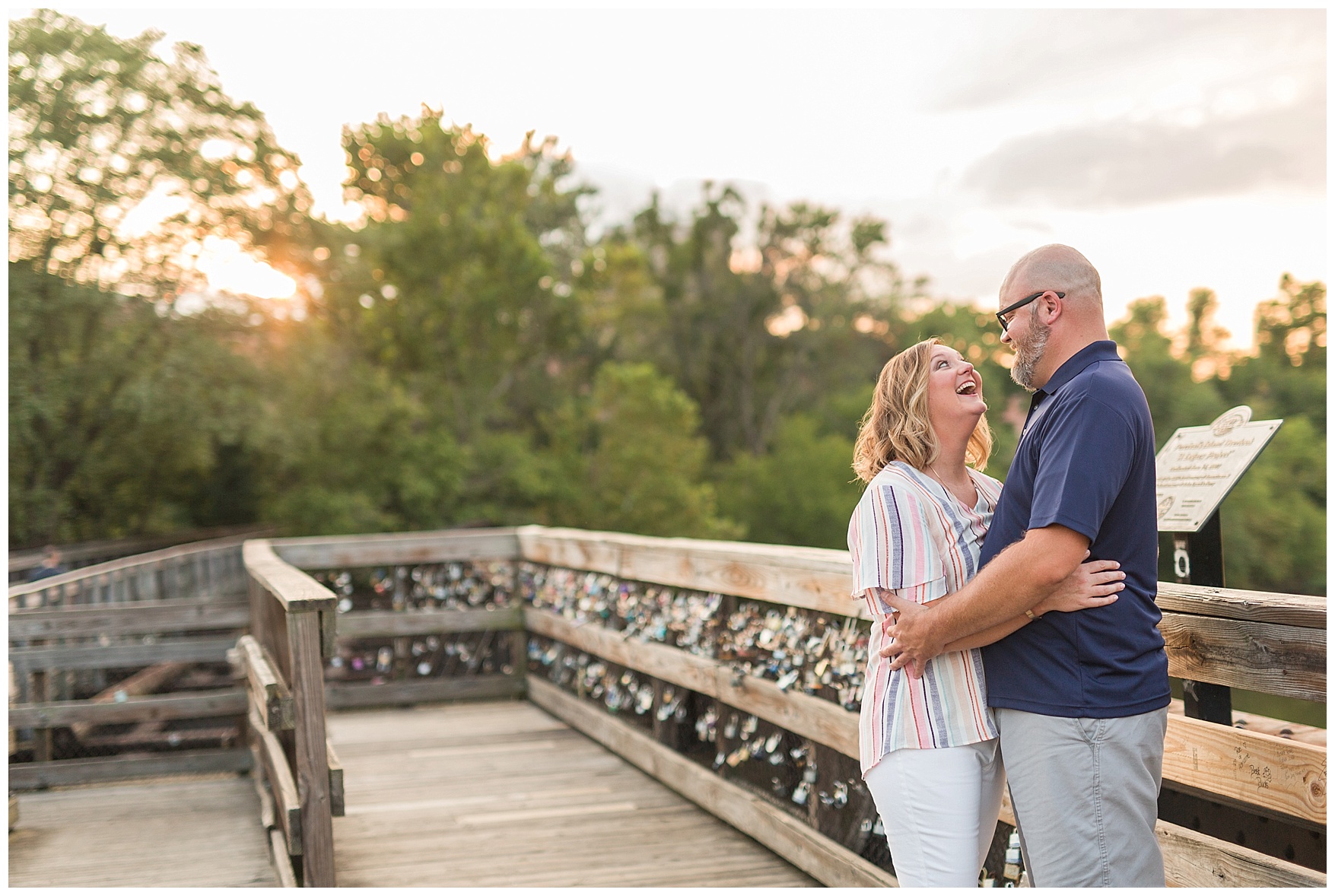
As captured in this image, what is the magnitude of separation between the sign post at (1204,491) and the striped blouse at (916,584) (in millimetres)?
594

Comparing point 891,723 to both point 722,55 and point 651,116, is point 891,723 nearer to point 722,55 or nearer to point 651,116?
point 722,55

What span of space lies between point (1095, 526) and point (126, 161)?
1975 cm

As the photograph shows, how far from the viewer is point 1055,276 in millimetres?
2018

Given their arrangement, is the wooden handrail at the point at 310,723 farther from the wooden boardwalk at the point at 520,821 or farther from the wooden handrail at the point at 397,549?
the wooden handrail at the point at 397,549

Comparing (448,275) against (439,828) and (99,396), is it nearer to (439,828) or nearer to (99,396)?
(99,396)


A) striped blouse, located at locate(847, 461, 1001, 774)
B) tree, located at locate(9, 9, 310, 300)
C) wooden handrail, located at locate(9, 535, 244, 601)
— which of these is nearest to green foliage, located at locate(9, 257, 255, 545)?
tree, located at locate(9, 9, 310, 300)

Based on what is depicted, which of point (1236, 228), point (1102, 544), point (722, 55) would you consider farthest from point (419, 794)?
point (1236, 228)

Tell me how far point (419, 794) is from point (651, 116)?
39.7 meters

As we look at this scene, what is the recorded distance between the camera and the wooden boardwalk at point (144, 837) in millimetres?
4133

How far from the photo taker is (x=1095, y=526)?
183 centimetres

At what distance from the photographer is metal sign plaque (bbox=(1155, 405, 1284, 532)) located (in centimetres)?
247

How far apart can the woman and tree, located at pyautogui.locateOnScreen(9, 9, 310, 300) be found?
687 inches

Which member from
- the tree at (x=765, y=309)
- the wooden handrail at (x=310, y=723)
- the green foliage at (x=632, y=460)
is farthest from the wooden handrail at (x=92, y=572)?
Result: the tree at (x=765, y=309)

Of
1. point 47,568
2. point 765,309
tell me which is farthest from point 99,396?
point 765,309
